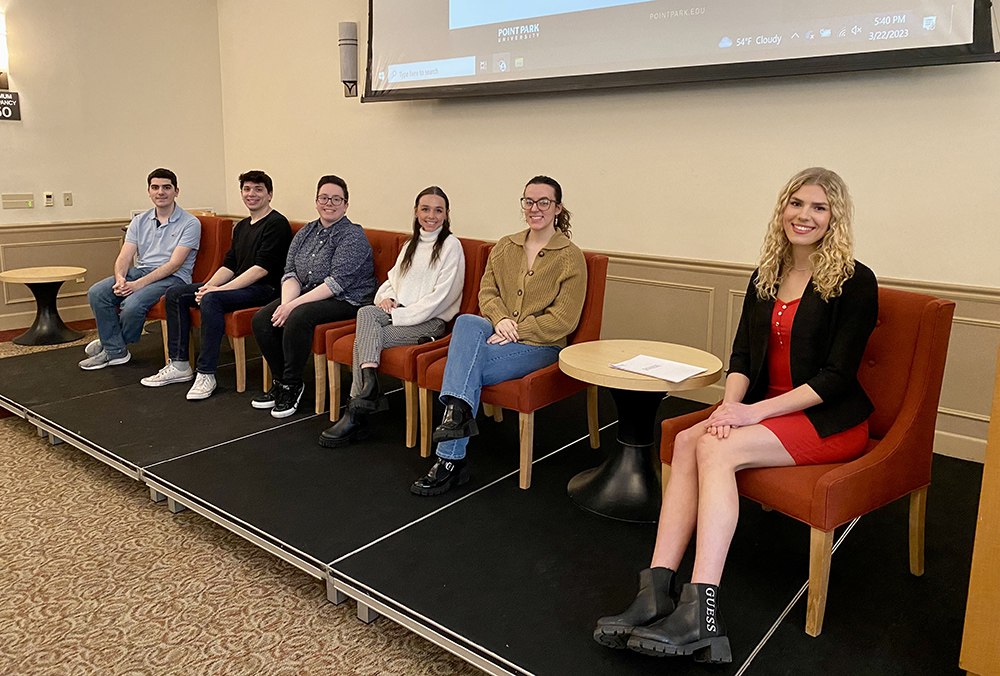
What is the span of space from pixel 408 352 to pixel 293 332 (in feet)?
2.48

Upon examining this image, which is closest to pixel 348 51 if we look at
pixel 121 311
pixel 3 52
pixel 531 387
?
pixel 121 311

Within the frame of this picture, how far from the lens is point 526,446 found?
2900mm

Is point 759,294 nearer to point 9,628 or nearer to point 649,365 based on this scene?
point 649,365

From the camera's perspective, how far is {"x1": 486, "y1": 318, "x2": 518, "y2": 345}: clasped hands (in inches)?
121

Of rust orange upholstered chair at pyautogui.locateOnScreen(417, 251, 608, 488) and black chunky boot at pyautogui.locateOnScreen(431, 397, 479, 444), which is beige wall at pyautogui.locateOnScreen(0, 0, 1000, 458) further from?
black chunky boot at pyautogui.locateOnScreen(431, 397, 479, 444)

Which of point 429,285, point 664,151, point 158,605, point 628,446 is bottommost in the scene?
point 158,605

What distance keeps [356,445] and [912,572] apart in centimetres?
216

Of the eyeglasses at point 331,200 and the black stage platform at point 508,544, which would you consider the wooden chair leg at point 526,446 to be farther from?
the eyeglasses at point 331,200

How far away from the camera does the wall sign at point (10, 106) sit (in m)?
5.37

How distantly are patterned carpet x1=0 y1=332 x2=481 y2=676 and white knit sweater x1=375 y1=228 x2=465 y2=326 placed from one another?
4.19 ft

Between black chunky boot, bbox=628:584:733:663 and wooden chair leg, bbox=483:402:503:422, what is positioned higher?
black chunky boot, bbox=628:584:733:663

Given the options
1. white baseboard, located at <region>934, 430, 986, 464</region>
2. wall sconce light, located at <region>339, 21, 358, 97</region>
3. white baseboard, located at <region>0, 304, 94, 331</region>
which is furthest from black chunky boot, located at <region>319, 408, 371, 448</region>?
white baseboard, located at <region>0, 304, 94, 331</region>

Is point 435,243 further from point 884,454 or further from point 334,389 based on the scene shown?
point 884,454

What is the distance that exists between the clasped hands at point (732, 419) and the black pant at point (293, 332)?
7.32 feet
